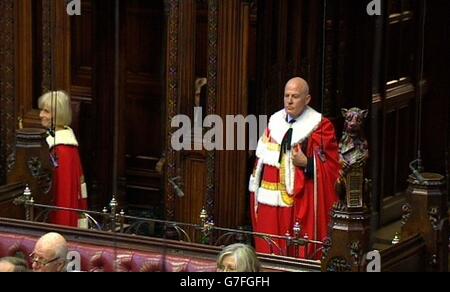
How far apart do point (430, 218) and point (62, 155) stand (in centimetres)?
250

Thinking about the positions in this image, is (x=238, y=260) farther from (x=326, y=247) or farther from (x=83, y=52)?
(x=83, y=52)

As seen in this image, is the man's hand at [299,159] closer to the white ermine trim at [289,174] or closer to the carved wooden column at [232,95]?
the white ermine trim at [289,174]

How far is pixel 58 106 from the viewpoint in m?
10.6


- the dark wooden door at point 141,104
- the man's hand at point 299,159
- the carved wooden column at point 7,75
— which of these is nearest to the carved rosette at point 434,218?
the man's hand at point 299,159

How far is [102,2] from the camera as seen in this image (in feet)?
38.6

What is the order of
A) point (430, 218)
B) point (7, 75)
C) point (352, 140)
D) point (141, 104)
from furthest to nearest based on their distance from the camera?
point (141, 104), point (7, 75), point (430, 218), point (352, 140)

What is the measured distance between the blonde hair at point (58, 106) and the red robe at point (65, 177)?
74 mm

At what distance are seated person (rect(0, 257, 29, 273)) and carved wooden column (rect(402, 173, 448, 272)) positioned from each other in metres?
2.13

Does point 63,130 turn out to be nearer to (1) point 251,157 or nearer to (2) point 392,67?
(1) point 251,157

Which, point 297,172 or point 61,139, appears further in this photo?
point 61,139

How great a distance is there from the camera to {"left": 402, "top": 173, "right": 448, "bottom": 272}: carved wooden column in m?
9.22

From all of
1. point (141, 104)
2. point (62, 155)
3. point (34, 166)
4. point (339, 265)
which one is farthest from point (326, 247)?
point (141, 104)

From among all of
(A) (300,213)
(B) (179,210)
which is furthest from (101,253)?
(B) (179,210)

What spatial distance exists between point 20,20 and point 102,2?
1.84 feet
